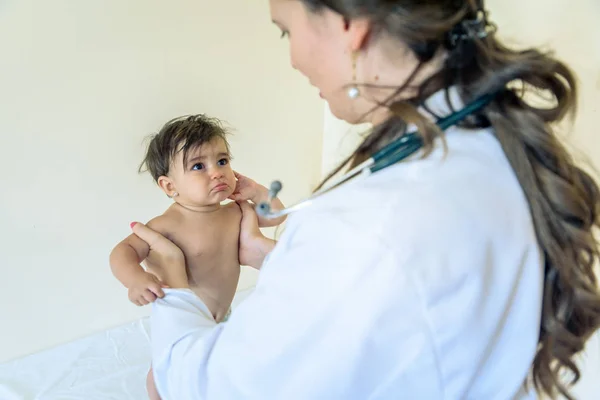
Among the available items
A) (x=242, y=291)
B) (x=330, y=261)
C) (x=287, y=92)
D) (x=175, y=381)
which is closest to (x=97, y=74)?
(x=287, y=92)

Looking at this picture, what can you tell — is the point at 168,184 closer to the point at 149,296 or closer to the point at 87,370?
the point at 149,296

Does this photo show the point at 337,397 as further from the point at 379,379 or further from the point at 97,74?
the point at 97,74

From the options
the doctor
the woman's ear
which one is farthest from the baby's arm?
the woman's ear

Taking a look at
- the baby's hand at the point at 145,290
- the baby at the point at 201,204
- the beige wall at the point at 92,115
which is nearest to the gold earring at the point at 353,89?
the baby's hand at the point at 145,290

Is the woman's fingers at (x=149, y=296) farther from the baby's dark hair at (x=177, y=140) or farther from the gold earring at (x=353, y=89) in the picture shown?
the gold earring at (x=353, y=89)

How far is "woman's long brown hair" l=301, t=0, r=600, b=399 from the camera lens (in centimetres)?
47

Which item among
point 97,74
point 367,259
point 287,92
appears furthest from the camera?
point 287,92

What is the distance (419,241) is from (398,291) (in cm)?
4

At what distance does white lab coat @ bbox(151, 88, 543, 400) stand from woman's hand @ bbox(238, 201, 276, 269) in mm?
621

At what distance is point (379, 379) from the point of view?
1.52ft

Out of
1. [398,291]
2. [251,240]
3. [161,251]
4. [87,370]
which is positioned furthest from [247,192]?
[398,291]

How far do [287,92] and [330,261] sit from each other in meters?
1.18

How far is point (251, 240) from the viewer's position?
1.16 m

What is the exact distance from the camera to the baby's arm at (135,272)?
0.81 m
